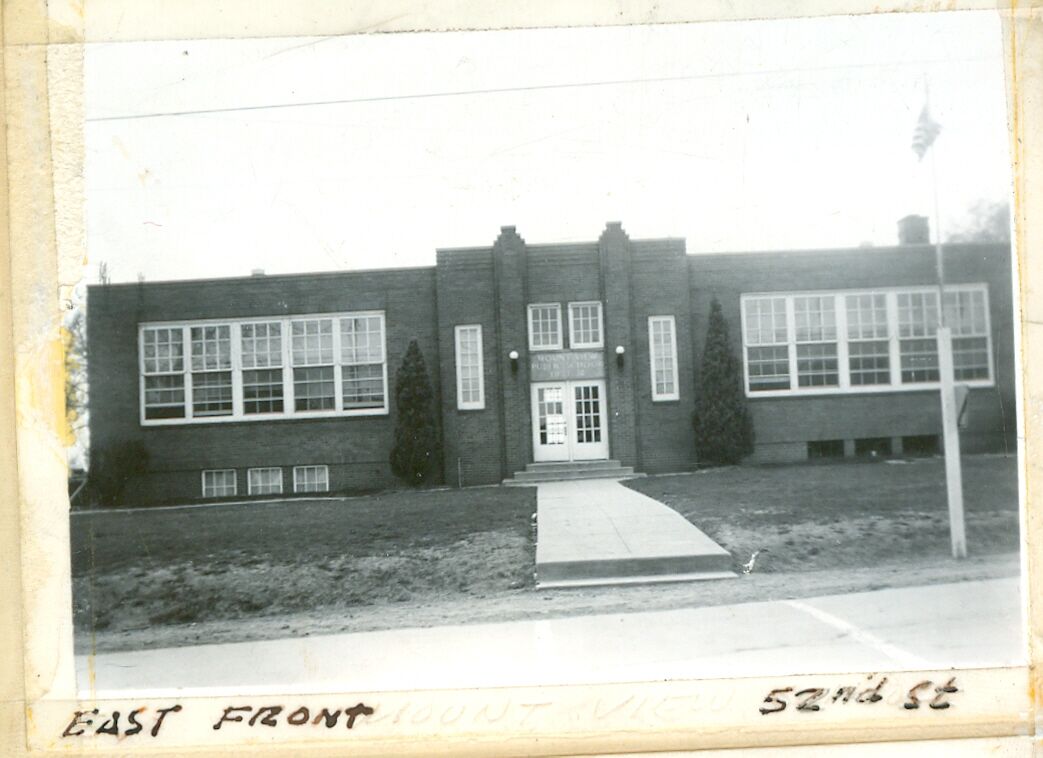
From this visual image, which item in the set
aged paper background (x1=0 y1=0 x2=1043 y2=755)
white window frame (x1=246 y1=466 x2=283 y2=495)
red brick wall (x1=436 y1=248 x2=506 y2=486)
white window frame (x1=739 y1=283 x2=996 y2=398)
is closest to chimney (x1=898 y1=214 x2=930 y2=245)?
white window frame (x1=739 y1=283 x2=996 y2=398)

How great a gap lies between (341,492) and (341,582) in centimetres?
48

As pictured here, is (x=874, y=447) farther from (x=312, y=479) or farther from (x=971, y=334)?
(x=312, y=479)

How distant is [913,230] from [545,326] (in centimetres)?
209

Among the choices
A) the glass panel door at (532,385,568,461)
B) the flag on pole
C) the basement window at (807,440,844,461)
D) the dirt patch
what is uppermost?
the flag on pole

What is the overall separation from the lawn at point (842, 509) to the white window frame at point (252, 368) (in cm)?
179

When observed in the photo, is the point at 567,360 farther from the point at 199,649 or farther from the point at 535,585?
the point at 199,649

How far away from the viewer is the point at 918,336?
328cm

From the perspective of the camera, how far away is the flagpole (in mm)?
3170

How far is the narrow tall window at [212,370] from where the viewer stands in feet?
10.6

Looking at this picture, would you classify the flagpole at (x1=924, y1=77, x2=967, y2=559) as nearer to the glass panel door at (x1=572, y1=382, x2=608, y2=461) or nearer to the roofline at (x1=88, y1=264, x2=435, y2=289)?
the glass panel door at (x1=572, y1=382, x2=608, y2=461)

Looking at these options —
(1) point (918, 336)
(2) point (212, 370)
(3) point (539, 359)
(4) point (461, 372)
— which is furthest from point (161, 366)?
(1) point (918, 336)

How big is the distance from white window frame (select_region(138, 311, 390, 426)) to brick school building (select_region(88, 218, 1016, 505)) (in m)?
0.01

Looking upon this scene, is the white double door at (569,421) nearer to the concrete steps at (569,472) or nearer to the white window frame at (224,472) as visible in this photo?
the concrete steps at (569,472)

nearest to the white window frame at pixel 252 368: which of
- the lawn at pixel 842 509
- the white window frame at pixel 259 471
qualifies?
the white window frame at pixel 259 471
